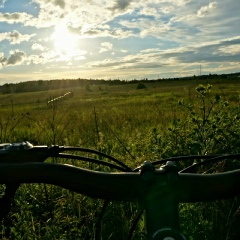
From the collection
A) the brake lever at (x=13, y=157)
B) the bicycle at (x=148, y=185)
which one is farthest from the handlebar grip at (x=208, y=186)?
the brake lever at (x=13, y=157)

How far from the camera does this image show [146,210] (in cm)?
74

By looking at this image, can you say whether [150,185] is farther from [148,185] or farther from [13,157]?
[13,157]

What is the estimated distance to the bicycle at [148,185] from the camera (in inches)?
28.2

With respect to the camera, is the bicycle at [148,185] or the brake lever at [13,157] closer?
the bicycle at [148,185]

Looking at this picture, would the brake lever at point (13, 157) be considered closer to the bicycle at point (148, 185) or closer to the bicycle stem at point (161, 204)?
the bicycle at point (148, 185)

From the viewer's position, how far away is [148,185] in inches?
29.6

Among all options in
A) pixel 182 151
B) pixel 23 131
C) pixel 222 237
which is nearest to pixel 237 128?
pixel 182 151

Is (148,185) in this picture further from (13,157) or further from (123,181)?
(13,157)

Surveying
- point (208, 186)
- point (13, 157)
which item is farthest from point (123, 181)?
point (13, 157)

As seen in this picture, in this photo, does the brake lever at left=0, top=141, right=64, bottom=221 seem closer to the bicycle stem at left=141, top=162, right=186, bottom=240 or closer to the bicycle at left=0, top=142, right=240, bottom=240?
the bicycle at left=0, top=142, right=240, bottom=240

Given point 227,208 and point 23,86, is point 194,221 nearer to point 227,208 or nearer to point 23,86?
point 227,208

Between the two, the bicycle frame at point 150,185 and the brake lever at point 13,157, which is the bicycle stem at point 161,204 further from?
the brake lever at point 13,157

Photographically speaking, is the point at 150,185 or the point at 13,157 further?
the point at 13,157

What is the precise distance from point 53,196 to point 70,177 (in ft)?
10.5
